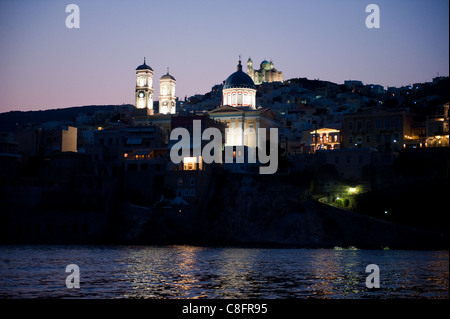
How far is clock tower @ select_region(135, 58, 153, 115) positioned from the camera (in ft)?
325

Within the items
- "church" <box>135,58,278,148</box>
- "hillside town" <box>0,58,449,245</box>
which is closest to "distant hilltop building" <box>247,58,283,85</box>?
"church" <box>135,58,278,148</box>

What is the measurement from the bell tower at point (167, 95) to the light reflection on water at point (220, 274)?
4710cm

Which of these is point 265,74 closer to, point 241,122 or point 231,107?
point 231,107

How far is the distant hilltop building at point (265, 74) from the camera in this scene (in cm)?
17025

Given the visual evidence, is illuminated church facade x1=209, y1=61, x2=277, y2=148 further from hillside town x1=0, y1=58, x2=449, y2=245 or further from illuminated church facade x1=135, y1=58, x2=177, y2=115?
illuminated church facade x1=135, y1=58, x2=177, y2=115

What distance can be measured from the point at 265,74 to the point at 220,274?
452 feet

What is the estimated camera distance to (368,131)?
263 feet

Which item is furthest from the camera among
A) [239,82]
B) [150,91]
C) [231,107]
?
[150,91]

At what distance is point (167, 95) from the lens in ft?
331

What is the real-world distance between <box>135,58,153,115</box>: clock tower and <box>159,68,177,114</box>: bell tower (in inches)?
75.7

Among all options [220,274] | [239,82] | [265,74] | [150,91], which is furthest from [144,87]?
[265,74]

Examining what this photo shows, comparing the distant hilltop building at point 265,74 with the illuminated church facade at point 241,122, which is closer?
the illuminated church facade at point 241,122

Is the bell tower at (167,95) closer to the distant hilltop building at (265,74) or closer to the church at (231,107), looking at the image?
the church at (231,107)

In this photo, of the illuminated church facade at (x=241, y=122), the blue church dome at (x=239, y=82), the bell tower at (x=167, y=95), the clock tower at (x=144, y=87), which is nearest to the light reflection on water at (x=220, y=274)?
the illuminated church facade at (x=241, y=122)
